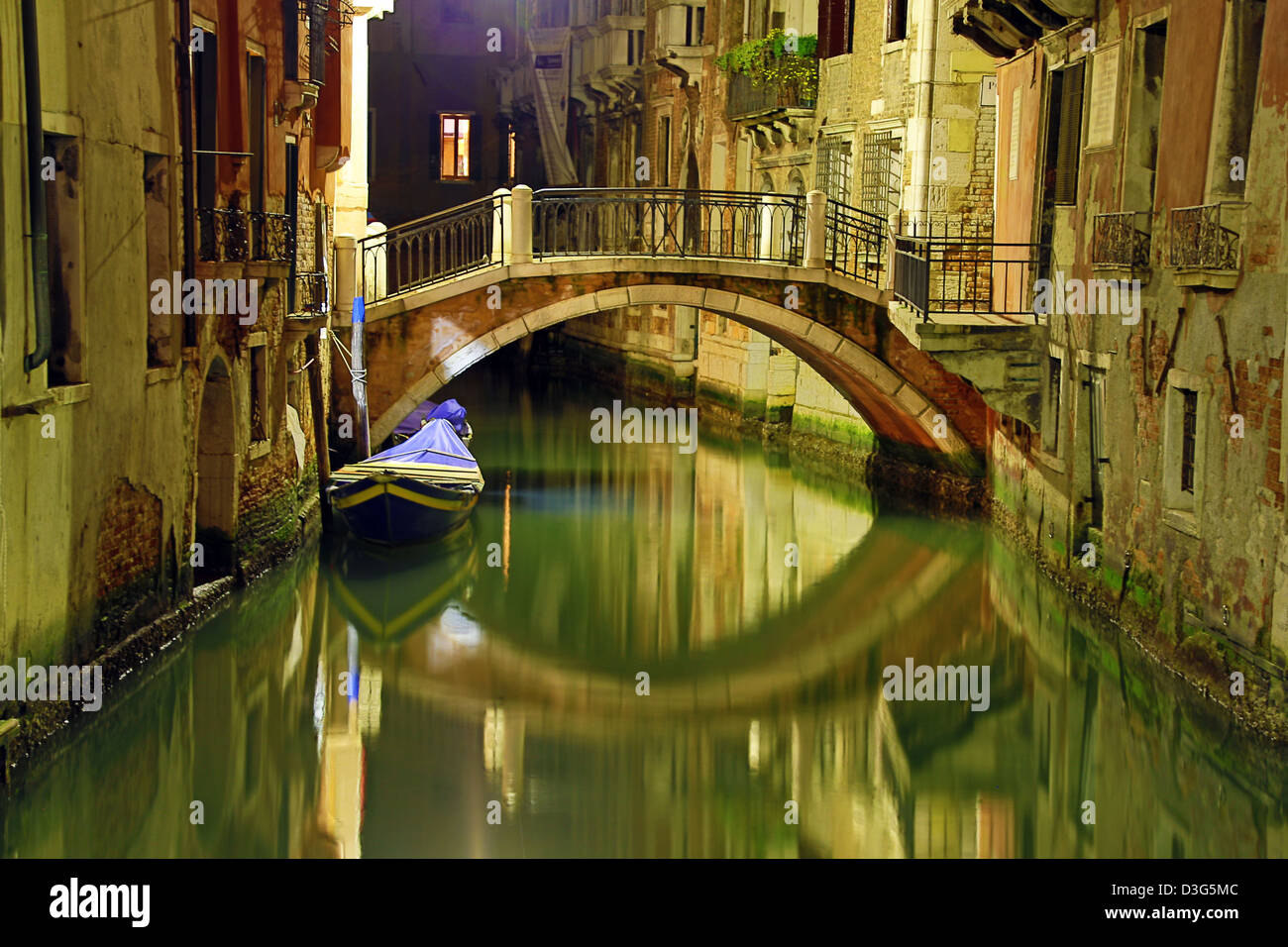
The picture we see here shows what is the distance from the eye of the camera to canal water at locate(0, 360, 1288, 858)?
8.23 metres

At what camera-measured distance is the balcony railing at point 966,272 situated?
13617mm

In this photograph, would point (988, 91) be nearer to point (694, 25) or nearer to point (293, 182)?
point (293, 182)

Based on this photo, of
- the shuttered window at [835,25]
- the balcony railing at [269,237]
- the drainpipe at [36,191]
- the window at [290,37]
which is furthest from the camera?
the shuttered window at [835,25]

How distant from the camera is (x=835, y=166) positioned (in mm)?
18781

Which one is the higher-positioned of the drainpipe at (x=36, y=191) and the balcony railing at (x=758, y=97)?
the balcony railing at (x=758, y=97)

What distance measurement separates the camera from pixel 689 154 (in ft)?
79.6

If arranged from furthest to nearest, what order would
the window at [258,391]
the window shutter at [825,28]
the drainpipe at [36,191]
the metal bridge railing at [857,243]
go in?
the window shutter at [825,28] → the metal bridge railing at [857,243] → the window at [258,391] → the drainpipe at [36,191]

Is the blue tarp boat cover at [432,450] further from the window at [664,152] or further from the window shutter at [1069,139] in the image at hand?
the window at [664,152]

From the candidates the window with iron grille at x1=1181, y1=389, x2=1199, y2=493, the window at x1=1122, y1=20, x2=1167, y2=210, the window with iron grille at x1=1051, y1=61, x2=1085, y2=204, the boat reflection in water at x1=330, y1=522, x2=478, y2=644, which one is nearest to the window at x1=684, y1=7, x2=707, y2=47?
the boat reflection in water at x1=330, y1=522, x2=478, y2=644

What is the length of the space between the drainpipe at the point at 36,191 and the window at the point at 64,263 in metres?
0.57

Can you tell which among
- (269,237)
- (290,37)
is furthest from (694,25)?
(269,237)

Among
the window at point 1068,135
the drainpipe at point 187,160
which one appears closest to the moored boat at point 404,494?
the drainpipe at point 187,160

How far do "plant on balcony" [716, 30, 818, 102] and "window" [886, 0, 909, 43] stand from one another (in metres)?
1.91

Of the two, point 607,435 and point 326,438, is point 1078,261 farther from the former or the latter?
point 607,435
